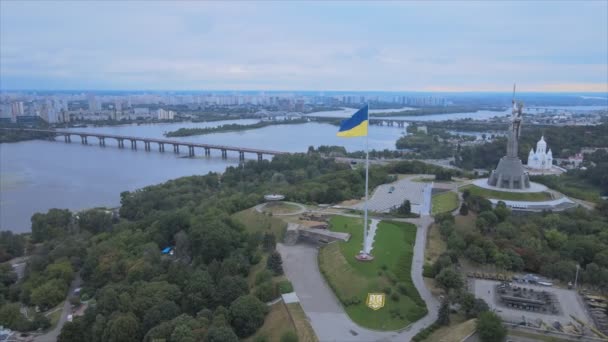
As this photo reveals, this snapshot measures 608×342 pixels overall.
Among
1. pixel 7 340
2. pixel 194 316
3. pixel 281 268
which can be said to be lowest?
pixel 7 340

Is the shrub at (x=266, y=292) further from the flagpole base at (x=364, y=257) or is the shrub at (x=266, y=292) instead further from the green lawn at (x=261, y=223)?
the green lawn at (x=261, y=223)

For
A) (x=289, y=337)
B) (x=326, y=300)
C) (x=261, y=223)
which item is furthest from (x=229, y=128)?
(x=289, y=337)

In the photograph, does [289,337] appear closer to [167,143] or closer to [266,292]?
[266,292]

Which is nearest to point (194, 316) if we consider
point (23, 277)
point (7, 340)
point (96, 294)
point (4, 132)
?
point (96, 294)

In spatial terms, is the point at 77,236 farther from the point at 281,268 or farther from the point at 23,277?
the point at 281,268

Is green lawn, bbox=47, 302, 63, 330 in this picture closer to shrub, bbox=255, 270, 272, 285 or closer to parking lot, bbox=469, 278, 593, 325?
shrub, bbox=255, 270, 272, 285
